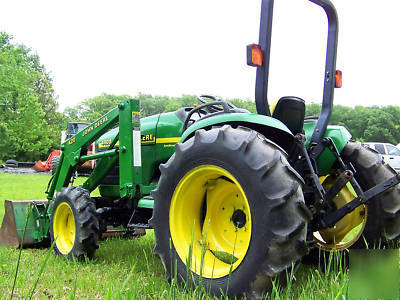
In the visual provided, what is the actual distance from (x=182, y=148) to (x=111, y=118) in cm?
165

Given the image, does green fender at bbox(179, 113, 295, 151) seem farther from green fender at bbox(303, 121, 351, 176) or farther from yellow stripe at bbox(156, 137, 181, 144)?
yellow stripe at bbox(156, 137, 181, 144)

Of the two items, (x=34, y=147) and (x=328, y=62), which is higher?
(x=328, y=62)

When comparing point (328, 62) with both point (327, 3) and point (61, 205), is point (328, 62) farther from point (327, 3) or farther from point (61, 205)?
point (61, 205)

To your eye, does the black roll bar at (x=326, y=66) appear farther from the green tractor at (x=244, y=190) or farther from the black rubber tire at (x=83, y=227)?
the black rubber tire at (x=83, y=227)

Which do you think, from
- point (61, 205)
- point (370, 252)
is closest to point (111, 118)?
point (61, 205)

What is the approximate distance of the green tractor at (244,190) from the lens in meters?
2.13

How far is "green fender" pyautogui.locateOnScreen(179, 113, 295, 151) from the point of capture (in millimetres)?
2613

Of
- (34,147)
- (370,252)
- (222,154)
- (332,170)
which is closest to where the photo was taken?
(222,154)

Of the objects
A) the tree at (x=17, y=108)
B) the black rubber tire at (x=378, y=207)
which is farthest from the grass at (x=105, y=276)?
the tree at (x=17, y=108)

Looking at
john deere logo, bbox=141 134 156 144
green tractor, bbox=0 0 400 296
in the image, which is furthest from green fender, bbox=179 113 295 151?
john deere logo, bbox=141 134 156 144

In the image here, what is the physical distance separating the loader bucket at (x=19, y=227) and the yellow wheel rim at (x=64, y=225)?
1.64 feet

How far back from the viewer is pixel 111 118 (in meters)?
4.03

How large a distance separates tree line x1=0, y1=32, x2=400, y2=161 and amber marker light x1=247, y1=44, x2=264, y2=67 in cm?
68

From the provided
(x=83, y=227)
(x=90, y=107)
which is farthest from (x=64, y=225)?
(x=90, y=107)
